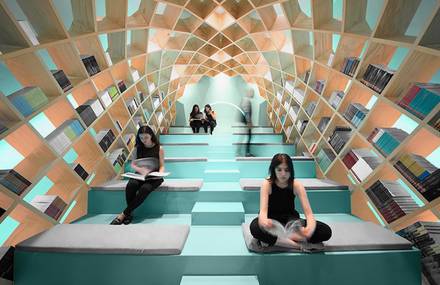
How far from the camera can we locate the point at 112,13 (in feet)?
11.2

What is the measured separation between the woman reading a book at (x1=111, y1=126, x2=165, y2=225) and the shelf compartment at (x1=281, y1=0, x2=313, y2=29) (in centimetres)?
263

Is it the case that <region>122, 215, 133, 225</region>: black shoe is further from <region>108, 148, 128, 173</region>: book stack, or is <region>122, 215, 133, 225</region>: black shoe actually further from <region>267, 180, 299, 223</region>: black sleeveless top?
<region>267, 180, 299, 223</region>: black sleeveless top

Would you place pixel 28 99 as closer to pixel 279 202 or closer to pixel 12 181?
pixel 12 181

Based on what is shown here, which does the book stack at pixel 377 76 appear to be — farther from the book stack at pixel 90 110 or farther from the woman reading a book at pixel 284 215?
the book stack at pixel 90 110

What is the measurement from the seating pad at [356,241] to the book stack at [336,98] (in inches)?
69.6

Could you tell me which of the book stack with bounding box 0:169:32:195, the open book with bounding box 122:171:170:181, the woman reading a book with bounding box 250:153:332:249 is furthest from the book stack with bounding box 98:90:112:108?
the woman reading a book with bounding box 250:153:332:249

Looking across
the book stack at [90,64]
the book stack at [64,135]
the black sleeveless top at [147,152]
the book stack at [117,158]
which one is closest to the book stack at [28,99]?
the book stack at [64,135]

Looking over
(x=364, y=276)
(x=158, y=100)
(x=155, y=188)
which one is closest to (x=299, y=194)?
(x=364, y=276)

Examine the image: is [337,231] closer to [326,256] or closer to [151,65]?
[326,256]

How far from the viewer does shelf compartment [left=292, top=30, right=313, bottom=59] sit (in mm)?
4182

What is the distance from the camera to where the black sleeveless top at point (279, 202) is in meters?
2.23

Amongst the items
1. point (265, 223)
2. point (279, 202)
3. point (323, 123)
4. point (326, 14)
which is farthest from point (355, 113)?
point (265, 223)

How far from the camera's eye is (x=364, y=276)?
1.94m

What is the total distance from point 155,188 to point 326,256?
6.41 ft
